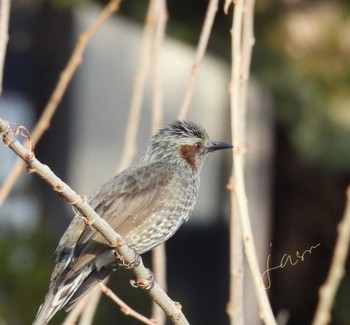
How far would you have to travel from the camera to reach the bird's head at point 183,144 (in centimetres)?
564

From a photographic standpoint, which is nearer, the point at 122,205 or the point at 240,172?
the point at 240,172

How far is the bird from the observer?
4.65m

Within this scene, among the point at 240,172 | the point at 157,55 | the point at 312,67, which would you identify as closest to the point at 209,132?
the point at 312,67

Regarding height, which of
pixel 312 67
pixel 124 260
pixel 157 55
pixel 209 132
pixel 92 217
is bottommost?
pixel 124 260

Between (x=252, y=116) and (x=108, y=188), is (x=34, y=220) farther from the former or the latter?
(x=108, y=188)

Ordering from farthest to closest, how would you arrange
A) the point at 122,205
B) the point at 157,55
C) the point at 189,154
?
the point at 189,154 < the point at 122,205 < the point at 157,55

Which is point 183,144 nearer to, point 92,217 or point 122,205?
point 122,205

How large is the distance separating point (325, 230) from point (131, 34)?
254 centimetres

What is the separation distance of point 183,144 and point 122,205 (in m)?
0.83

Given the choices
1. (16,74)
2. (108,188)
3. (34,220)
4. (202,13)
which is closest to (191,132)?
(108,188)

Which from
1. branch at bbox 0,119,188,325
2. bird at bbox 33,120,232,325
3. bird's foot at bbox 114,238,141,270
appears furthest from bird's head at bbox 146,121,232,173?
bird's foot at bbox 114,238,141,270

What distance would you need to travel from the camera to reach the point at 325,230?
32.4ft

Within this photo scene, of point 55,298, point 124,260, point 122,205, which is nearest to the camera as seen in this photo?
point 124,260

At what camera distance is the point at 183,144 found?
18.7ft
